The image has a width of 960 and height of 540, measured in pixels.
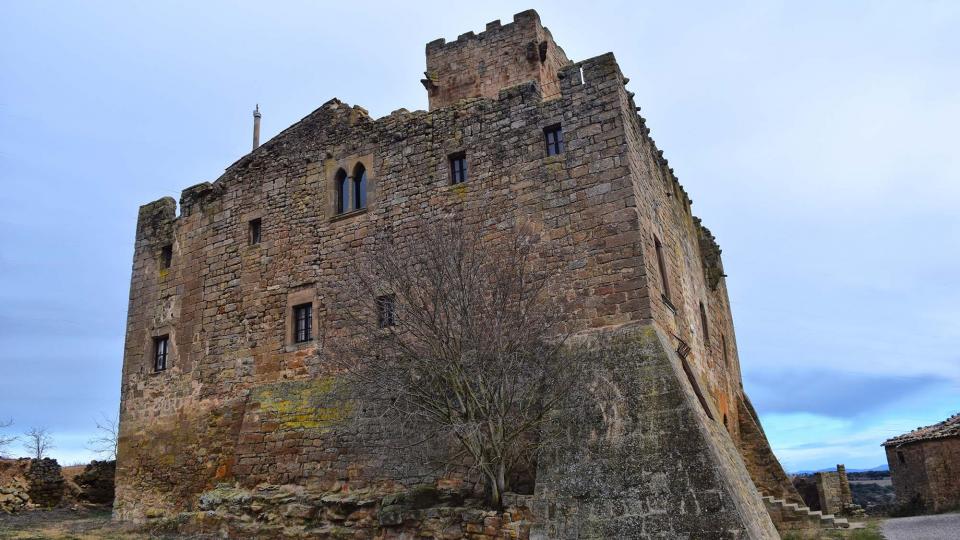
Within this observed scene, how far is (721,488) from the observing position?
29.5 feet

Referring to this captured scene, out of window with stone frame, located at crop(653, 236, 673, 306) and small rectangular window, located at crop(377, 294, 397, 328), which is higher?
window with stone frame, located at crop(653, 236, 673, 306)

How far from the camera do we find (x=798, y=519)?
13797 mm

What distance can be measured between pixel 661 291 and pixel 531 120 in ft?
13.0

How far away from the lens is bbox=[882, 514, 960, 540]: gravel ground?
1359cm

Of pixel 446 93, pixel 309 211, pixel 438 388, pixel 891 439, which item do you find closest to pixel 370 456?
Answer: pixel 438 388

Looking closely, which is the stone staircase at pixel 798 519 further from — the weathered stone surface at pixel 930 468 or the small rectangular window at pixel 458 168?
the weathered stone surface at pixel 930 468

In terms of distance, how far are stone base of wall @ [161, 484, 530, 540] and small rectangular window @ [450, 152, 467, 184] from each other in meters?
5.81

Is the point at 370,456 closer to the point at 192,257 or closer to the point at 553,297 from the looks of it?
the point at 553,297

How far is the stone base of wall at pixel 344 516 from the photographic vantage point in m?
10.1

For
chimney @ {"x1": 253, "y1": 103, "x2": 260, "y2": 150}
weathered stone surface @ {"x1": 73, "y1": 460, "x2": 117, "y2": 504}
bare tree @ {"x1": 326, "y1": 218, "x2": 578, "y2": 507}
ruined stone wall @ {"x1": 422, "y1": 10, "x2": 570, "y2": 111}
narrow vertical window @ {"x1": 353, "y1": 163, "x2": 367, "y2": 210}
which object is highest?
chimney @ {"x1": 253, "y1": 103, "x2": 260, "y2": 150}

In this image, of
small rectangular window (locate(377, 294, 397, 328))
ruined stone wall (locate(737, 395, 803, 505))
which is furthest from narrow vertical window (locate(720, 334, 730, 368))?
small rectangular window (locate(377, 294, 397, 328))

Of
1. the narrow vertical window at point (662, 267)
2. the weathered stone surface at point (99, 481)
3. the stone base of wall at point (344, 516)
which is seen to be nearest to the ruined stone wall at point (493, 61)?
the narrow vertical window at point (662, 267)

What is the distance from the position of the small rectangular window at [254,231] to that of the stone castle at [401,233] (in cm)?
5

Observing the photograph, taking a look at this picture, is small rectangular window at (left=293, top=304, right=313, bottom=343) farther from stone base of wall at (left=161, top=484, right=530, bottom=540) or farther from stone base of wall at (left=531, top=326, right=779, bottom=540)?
stone base of wall at (left=531, top=326, right=779, bottom=540)
